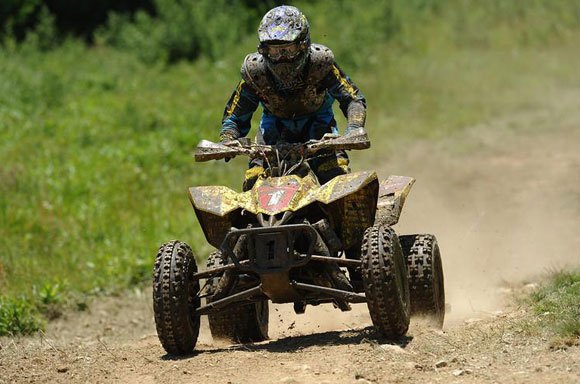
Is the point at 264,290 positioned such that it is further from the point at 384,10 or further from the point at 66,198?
the point at 384,10

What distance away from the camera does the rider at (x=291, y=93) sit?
319 inches

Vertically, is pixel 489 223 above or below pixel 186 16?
below

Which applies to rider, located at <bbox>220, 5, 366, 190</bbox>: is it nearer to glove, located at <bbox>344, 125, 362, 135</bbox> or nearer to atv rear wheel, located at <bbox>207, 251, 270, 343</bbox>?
glove, located at <bbox>344, 125, 362, 135</bbox>

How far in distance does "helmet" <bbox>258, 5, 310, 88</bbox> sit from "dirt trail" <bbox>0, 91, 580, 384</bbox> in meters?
2.06

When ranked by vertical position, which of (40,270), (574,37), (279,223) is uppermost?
(574,37)

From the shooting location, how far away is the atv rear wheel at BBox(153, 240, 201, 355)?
7.53 m

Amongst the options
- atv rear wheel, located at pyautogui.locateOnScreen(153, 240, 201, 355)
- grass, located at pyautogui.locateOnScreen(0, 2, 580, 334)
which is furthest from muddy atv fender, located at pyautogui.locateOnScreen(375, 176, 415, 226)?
grass, located at pyautogui.locateOnScreen(0, 2, 580, 334)

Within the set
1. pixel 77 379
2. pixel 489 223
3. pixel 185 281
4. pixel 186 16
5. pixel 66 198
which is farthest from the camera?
pixel 186 16

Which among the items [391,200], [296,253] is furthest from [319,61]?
[296,253]

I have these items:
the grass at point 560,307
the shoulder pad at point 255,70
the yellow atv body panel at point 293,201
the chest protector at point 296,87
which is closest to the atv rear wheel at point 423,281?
the yellow atv body panel at point 293,201

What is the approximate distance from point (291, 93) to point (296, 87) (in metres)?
0.08

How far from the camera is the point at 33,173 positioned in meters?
16.1

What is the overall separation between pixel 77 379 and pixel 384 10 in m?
21.6

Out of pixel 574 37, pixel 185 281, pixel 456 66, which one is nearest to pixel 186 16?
pixel 456 66
